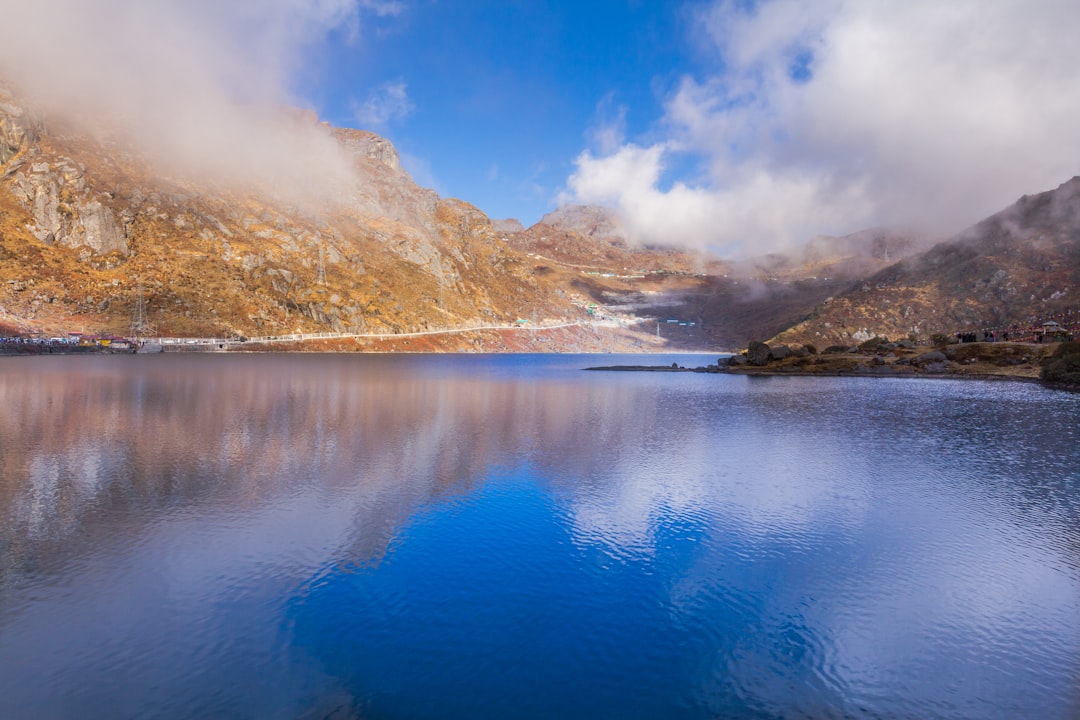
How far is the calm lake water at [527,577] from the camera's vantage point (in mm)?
10602

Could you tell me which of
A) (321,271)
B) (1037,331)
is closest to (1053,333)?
(1037,331)

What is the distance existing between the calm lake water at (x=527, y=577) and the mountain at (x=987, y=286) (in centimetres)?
14374

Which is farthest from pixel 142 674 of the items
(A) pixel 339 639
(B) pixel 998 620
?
(B) pixel 998 620

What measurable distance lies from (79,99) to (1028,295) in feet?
937

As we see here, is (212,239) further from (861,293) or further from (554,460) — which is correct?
(861,293)

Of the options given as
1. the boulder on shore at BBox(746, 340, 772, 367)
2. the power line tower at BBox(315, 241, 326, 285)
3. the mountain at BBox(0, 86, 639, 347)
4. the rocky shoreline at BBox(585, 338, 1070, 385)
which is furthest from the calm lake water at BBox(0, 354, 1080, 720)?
the power line tower at BBox(315, 241, 326, 285)

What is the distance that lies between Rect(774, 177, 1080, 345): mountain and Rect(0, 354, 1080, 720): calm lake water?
143743mm

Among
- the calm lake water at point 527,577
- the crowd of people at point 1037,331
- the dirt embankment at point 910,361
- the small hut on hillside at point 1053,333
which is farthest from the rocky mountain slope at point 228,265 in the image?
the calm lake water at point 527,577

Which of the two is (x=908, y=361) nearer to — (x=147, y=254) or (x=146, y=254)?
(x=147, y=254)

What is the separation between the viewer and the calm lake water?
10.6 m

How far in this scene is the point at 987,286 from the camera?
534 feet

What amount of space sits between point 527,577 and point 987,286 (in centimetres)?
19662

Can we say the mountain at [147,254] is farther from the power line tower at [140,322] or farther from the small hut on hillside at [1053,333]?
the small hut on hillside at [1053,333]

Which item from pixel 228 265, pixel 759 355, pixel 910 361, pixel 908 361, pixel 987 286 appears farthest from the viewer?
pixel 987 286
